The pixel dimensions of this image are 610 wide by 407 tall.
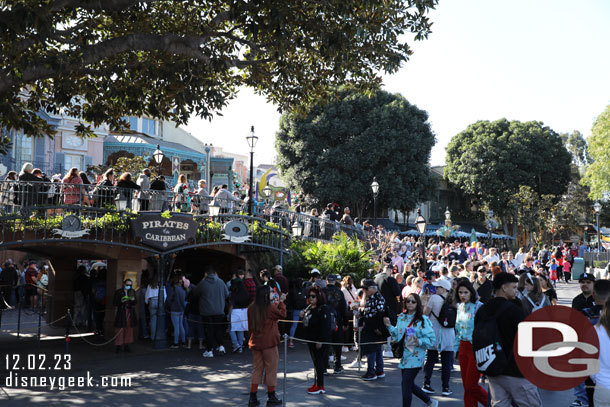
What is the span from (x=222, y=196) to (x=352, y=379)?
7301mm

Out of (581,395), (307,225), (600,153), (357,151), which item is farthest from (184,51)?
(600,153)

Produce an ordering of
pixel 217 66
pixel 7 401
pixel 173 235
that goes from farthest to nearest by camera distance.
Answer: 1. pixel 173 235
2. pixel 217 66
3. pixel 7 401

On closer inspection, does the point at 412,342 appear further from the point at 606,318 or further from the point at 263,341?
the point at 606,318

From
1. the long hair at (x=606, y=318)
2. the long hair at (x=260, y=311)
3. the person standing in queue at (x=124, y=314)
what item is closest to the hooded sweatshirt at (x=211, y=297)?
the person standing in queue at (x=124, y=314)

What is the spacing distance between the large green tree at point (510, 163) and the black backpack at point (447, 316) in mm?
41459

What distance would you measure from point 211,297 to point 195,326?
3.45ft

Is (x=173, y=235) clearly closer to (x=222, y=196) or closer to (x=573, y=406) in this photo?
(x=222, y=196)

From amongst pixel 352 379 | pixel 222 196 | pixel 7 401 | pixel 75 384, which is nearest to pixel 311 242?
pixel 222 196

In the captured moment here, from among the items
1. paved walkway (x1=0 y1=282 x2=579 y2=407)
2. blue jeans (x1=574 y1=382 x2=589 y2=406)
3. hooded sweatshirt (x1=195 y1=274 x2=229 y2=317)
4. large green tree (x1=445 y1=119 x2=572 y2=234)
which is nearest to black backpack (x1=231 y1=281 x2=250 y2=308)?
hooded sweatshirt (x1=195 y1=274 x2=229 y2=317)

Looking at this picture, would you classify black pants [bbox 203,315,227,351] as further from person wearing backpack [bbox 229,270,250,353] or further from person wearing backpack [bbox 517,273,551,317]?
person wearing backpack [bbox 517,273,551,317]

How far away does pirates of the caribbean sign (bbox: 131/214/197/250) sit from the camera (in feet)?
44.1

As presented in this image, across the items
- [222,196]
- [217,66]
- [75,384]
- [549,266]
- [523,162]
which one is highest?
[523,162]

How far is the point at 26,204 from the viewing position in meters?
12.4

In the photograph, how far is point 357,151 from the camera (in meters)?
40.7
